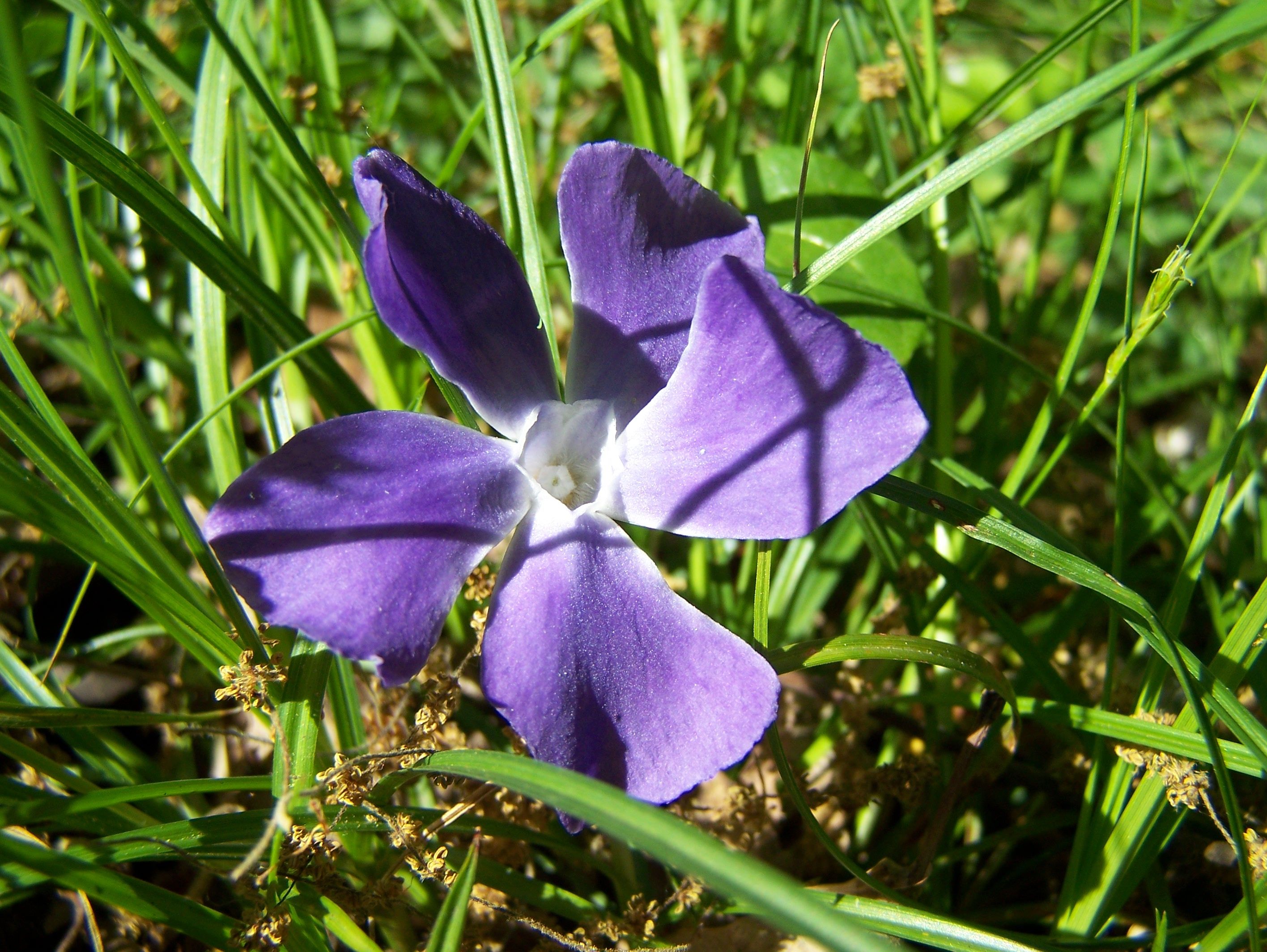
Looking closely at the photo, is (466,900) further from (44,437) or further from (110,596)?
(110,596)

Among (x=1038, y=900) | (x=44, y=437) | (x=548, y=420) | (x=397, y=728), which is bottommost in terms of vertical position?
(x=1038, y=900)

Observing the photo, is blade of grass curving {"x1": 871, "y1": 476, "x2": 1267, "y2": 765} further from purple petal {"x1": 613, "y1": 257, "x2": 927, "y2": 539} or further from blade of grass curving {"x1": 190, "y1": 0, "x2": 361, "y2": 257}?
blade of grass curving {"x1": 190, "y1": 0, "x2": 361, "y2": 257}

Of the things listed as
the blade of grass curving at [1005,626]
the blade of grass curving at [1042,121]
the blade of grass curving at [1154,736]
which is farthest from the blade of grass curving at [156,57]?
the blade of grass curving at [1154,736]

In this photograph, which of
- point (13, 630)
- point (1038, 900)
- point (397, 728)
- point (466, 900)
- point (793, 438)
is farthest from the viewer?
point (13, 630)

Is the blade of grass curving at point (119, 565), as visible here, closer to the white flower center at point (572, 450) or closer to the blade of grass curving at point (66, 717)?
the blade of grass curving at point (66, 717)

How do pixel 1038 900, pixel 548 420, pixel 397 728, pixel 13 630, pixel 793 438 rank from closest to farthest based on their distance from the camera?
pixel 793 438, pixel 548 420, pixel 397 728, pixel 1038 900, pixel 13 630

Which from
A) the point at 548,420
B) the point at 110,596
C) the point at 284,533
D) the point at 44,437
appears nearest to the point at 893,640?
the point at 548,420

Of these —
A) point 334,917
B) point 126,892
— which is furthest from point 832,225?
point 126,892

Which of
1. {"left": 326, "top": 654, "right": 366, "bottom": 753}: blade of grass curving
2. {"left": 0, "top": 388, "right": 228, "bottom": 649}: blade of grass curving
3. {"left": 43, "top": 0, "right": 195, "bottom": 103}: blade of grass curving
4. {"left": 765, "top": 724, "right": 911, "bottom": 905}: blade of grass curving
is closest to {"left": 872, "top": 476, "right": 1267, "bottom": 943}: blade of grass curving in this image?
{"left": 765, "top": 724, "right": 911, "bottom": 905}: blade of grass curving
